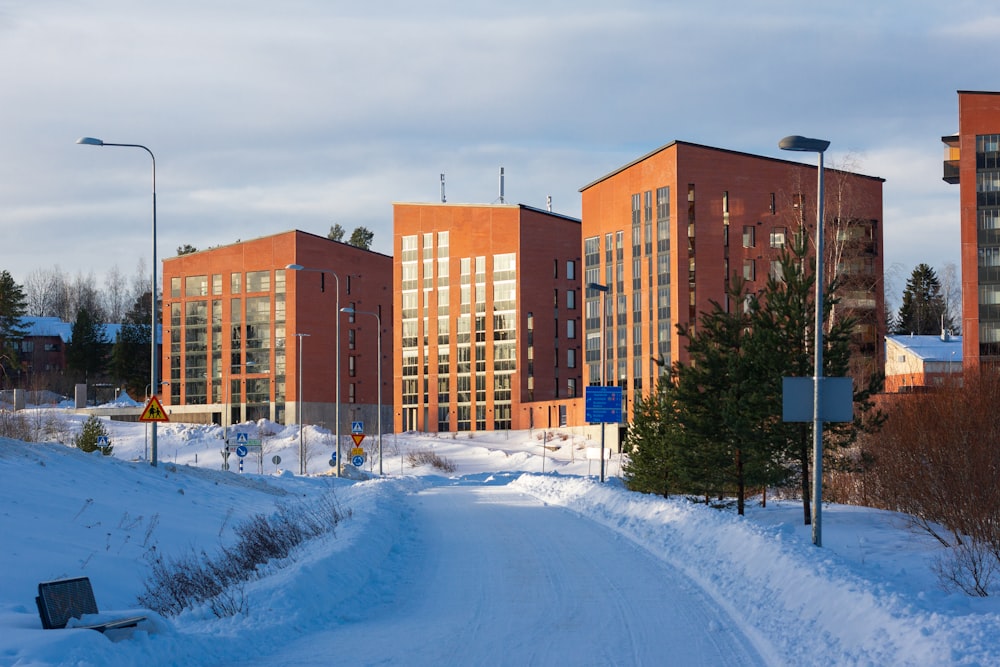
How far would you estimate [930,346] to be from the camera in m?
87.6

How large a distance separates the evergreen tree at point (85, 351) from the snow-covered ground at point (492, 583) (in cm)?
11262

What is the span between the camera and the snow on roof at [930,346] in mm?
82562

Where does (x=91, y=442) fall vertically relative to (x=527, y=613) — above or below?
below

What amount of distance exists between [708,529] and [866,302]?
57.2 metres

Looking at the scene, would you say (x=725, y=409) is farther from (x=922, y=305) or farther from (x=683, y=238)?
(x=922, y=305)

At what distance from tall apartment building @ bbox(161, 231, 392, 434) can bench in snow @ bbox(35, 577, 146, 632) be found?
327 feet

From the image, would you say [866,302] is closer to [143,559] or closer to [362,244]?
[143,559]

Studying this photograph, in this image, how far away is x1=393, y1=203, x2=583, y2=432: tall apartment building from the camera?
10581 centimetres

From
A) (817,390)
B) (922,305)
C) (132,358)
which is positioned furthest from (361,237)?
(817,390)

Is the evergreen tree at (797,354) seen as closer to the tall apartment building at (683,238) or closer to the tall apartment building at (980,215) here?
the tall apartment building at (980,215)

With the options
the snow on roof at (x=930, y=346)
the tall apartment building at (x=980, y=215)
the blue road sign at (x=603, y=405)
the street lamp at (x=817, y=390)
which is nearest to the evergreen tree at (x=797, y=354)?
the street lamp at (x=817, y=390)

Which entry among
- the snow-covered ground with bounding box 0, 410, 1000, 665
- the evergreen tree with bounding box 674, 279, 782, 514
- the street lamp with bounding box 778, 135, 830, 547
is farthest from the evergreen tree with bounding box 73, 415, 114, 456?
the street lamp with bounding box 778, 135, 830, 547

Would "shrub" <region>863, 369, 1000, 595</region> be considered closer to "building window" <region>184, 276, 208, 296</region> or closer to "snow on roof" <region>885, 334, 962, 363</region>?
"snow on roof" <region>885, 334, 962, 363</region>

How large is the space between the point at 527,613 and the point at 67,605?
17.1 feet
